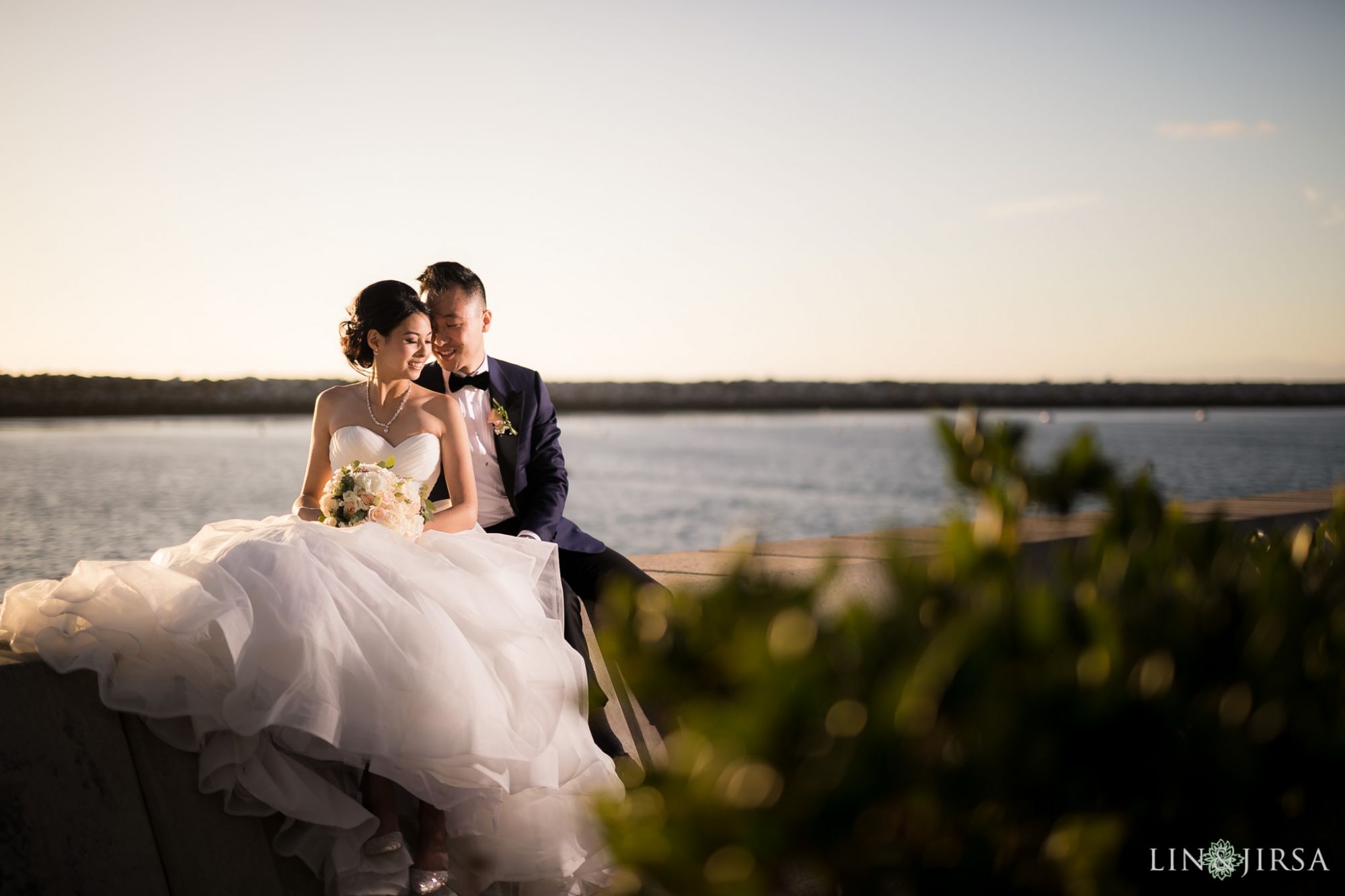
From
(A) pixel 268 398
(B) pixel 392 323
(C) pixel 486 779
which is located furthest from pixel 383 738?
(A) pixel 268 398

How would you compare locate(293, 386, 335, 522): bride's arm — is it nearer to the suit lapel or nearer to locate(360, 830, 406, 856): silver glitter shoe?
the suit lapel

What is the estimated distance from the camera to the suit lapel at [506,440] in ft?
14.5

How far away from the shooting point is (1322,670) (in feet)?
3.66

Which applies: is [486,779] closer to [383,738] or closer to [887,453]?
[383,738]

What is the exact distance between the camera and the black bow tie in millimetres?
4523

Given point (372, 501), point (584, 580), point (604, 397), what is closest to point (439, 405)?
point (372, 501)

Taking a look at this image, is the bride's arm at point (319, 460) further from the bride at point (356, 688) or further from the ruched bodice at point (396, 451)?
the bride at point (356, 688)

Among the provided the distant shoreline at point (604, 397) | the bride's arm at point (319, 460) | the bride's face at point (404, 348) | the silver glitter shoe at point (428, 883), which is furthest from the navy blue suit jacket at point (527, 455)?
the distant shoreline at point (604, 397)

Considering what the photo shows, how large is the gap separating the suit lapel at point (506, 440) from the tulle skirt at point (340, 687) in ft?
3.58

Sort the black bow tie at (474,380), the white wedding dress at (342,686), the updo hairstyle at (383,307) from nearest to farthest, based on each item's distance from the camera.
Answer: the white wedding dress at (342,686)
the updo hairstyle at (383,307)
the black bow tie at (474,380)

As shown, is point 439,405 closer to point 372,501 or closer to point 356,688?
point 372,501

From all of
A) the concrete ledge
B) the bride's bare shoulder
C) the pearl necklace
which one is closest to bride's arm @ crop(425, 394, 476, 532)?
the bride's bare shoulder

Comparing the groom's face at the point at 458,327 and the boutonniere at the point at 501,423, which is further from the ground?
the groom's face at the point at 458,327

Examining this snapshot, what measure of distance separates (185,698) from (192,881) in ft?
1.73
